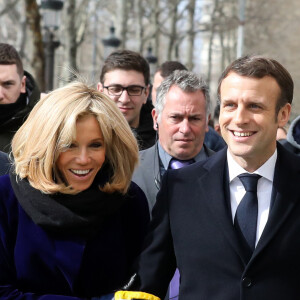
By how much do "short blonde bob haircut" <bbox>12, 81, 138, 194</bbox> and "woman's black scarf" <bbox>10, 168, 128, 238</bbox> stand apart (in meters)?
0.04

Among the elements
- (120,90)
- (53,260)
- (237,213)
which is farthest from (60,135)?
(120,90)

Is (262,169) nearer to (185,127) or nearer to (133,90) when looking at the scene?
(185,127)

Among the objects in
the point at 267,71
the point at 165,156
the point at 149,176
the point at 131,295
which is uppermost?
the point at 267,71

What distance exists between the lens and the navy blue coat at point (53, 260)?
362cm

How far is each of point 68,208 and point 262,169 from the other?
3.07 feet

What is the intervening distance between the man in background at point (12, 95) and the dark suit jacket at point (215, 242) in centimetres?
242

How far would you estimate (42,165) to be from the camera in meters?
3.66

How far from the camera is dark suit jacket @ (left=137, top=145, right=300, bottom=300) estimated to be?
339cm

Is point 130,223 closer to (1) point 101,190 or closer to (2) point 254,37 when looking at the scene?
(1) point 101,190

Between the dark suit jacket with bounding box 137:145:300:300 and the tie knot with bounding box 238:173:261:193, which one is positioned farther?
the tie knot with bounding box 238:173:261:193

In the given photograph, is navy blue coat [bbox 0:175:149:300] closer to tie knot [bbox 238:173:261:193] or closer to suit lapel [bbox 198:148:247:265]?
suit lapel [bbox 198:148:247:265]

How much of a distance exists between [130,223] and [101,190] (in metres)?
0.24

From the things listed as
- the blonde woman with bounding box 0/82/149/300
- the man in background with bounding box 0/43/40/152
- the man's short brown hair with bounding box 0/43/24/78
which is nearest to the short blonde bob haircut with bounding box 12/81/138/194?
the blonde woman with bounding box 0/82/149/300

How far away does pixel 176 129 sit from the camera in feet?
16.4
